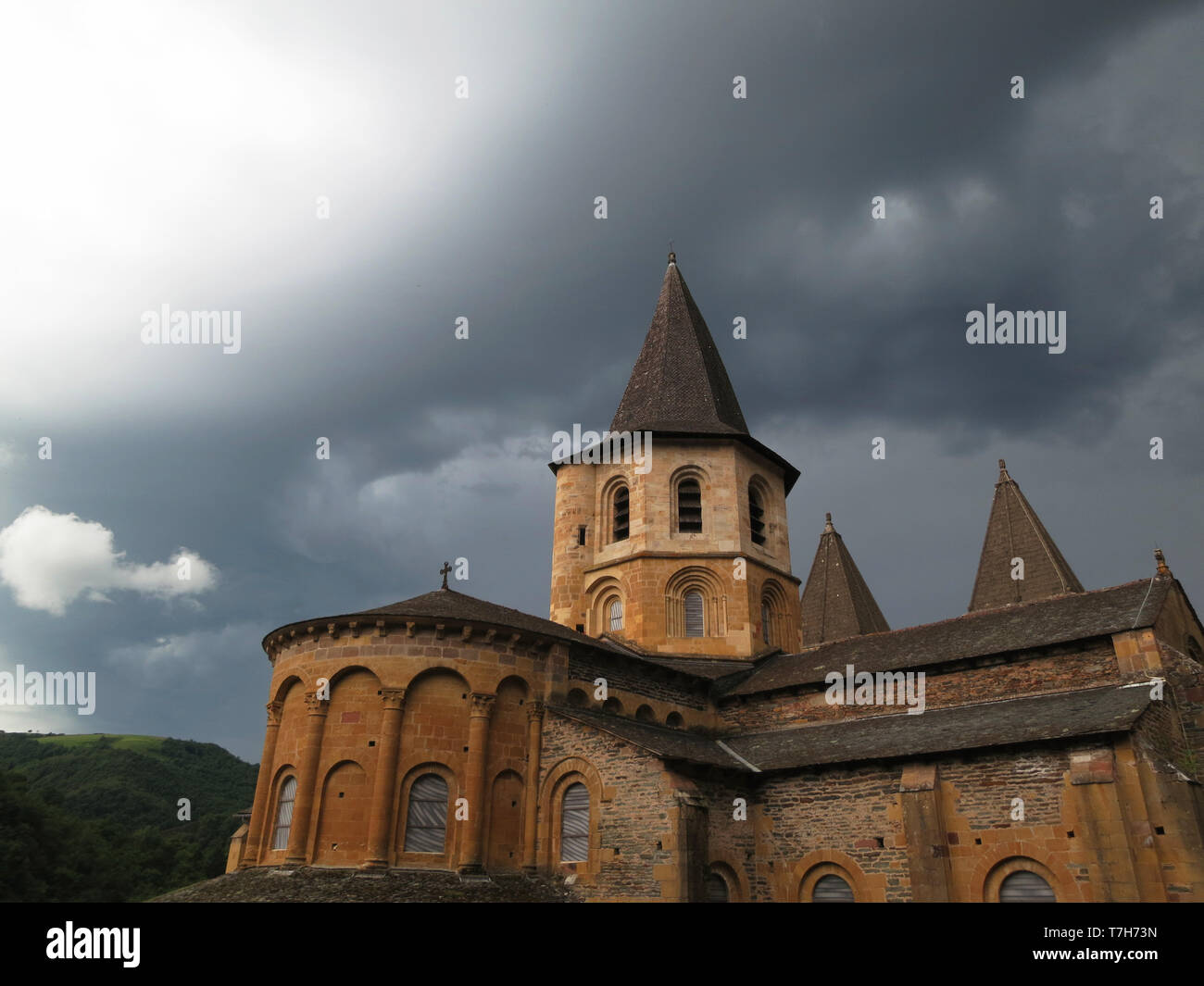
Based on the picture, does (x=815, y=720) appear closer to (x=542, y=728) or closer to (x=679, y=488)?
(x=542, y=728)

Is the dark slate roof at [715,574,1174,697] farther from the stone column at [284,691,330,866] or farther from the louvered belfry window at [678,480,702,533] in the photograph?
the stone column at [284,691,330,866]

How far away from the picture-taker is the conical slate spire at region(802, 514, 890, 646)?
40875 mm

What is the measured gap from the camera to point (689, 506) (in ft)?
99.6

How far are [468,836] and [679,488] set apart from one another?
15745 mm

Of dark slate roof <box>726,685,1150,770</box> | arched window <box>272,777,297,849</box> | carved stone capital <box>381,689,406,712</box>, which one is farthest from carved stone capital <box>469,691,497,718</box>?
dark slate roof <box>726,685,1150,770</box>

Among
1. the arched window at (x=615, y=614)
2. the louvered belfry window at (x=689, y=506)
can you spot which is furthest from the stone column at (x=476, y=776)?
the louvered belfry window at (x=689, y=506)

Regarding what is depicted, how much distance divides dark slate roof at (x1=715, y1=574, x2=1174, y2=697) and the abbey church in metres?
0.09

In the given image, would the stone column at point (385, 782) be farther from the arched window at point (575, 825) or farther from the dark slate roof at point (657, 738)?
the arched window at point (575, 825)

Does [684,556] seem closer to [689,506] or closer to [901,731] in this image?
[689,506]

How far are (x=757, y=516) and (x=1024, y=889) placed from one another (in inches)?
666

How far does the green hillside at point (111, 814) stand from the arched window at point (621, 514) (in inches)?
1361

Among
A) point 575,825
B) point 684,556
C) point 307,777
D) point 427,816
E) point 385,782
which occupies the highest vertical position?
point 684,556

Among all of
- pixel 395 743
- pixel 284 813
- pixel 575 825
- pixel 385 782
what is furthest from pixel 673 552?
pixel 284 813

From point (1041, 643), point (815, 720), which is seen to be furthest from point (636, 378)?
point (1041, 643)
